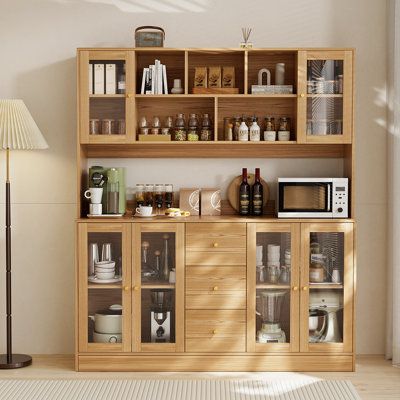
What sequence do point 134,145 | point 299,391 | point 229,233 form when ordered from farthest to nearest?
point 134,145 → point 229,233 → point 299,391

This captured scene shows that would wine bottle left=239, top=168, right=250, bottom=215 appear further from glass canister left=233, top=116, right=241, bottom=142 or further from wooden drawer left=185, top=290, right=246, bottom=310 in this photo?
wooden drawer left=185, top=290, right=246, bottom=310

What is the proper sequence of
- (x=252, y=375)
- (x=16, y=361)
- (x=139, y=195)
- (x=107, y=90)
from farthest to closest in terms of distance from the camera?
(x=139, y=195) < (x=16, y=361) < (x=107, y=90) < (x=252, y=375)

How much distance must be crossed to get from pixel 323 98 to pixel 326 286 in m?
1.16

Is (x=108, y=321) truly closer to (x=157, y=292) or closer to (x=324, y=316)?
(x=157, y=292)

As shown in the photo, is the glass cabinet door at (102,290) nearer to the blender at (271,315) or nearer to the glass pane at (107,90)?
the glass pane at (107,90)

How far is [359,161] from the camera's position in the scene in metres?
4.80

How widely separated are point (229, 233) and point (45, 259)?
1.29 meters

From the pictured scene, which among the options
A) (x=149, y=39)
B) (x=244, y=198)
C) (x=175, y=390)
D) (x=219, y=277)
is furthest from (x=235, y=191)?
(x=175, y=390)

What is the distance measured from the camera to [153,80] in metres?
4.51

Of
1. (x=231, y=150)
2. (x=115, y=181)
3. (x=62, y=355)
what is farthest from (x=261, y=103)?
(x=62, y=355)

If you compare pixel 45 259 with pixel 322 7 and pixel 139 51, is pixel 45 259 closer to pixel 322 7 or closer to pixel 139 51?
pixel 139 51

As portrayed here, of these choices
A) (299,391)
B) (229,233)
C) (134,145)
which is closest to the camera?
(299,391)

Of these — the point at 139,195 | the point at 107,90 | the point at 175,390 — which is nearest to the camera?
the point at 175,390

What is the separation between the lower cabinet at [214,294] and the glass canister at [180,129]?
57cm
